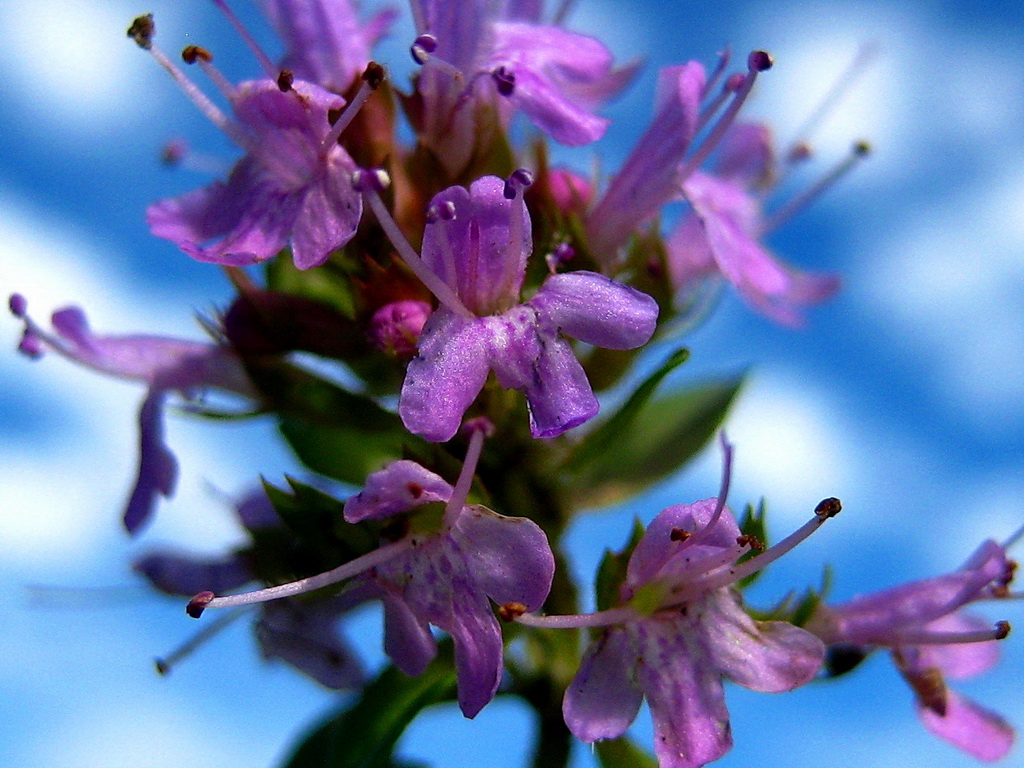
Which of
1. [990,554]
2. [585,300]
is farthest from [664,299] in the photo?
[990,554]

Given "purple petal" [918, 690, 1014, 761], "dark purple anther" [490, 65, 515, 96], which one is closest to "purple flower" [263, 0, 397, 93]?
"dark purple anther" [490, 65, 515, 96]

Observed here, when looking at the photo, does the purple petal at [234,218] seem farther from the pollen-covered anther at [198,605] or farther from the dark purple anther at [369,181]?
the pollen-covered anther at [198,605]

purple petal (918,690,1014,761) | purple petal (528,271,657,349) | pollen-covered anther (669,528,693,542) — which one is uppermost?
purple petal (528,271,657,349)

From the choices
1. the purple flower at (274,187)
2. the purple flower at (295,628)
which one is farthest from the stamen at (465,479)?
the purple flower at (295,628)

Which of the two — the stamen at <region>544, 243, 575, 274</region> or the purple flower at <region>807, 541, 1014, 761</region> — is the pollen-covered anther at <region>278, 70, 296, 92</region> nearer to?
the stamen at <region>544, 243, 575, 274</region>

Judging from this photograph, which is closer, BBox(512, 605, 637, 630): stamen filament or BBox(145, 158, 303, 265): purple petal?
BBox(512, 605, 637, 630): stamen filament

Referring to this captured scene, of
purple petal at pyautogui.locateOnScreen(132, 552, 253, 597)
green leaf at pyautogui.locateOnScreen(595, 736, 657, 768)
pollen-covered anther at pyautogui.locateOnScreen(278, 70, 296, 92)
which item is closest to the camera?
pollen-covered anther at pyautogui.locateOnScreen(278, 70, 296, 92)

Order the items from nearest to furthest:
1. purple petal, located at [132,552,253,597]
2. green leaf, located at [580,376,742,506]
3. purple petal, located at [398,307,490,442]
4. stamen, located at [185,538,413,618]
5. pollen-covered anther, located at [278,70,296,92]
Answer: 1. purple petal, located at [398,307,490,442]
2. stamen, located at [185,538,413,618]
3. pollen-covered anther, located at [278,70,296,92]
4. purple petal, located at [132,552,253,597]
5. green leaf, located at [580,376,742,506]
